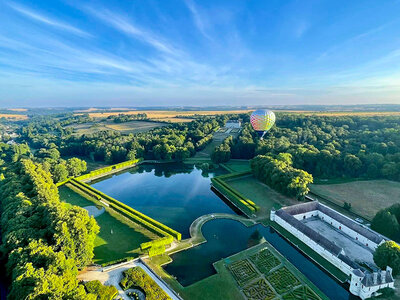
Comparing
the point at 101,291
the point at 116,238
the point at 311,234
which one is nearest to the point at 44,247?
the point at 101,291

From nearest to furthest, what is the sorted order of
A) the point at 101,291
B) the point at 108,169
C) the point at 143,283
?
the point at 101,291
the point at 143,283
the point at 108,169

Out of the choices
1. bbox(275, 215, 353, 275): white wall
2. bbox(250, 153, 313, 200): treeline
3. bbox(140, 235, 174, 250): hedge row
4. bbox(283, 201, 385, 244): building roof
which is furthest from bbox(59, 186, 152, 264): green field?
bbox(250, 153, 313, 200): treeline

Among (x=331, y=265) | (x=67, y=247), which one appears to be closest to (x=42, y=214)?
(x=67, y=247)

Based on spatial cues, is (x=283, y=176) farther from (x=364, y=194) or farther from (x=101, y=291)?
(x=101, y=291)

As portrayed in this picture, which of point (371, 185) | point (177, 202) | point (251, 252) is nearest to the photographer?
point (251, 252)

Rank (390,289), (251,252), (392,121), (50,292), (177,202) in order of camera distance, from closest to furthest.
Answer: (50,292) → (390,289) → (251,252) → (177,202) → (392,121)

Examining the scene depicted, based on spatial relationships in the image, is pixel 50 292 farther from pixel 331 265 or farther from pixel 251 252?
pixel 331 265
